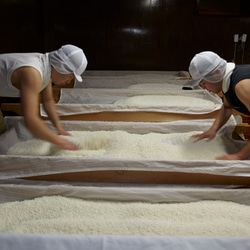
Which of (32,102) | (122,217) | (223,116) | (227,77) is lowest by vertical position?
(122,217)

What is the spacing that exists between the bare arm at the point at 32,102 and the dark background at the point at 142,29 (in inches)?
130

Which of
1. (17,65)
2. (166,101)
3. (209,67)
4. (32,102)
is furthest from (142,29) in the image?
(32,102)

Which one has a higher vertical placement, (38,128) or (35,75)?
(35,75)

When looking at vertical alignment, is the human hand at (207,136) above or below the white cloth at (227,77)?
below

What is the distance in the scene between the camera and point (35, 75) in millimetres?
1439

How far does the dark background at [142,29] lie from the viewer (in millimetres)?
4574

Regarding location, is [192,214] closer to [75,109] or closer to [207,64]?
[207,64]

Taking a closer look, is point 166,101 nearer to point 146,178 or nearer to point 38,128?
point 146,178

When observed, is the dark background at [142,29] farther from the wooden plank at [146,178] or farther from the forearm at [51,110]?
the wooden plank at [146,178]

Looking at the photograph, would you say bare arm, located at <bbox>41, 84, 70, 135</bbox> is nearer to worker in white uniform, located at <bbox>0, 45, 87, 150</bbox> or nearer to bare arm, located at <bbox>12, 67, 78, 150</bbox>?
worker in white uniform, located at <bbox>0, 45, 87, 150</bbox>

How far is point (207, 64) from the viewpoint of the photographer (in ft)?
5.18

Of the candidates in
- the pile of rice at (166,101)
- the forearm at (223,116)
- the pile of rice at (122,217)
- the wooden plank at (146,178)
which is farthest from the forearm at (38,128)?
the pile of rice at (166,101)

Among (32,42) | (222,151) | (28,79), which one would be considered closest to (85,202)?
(28,79)

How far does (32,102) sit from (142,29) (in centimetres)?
375
